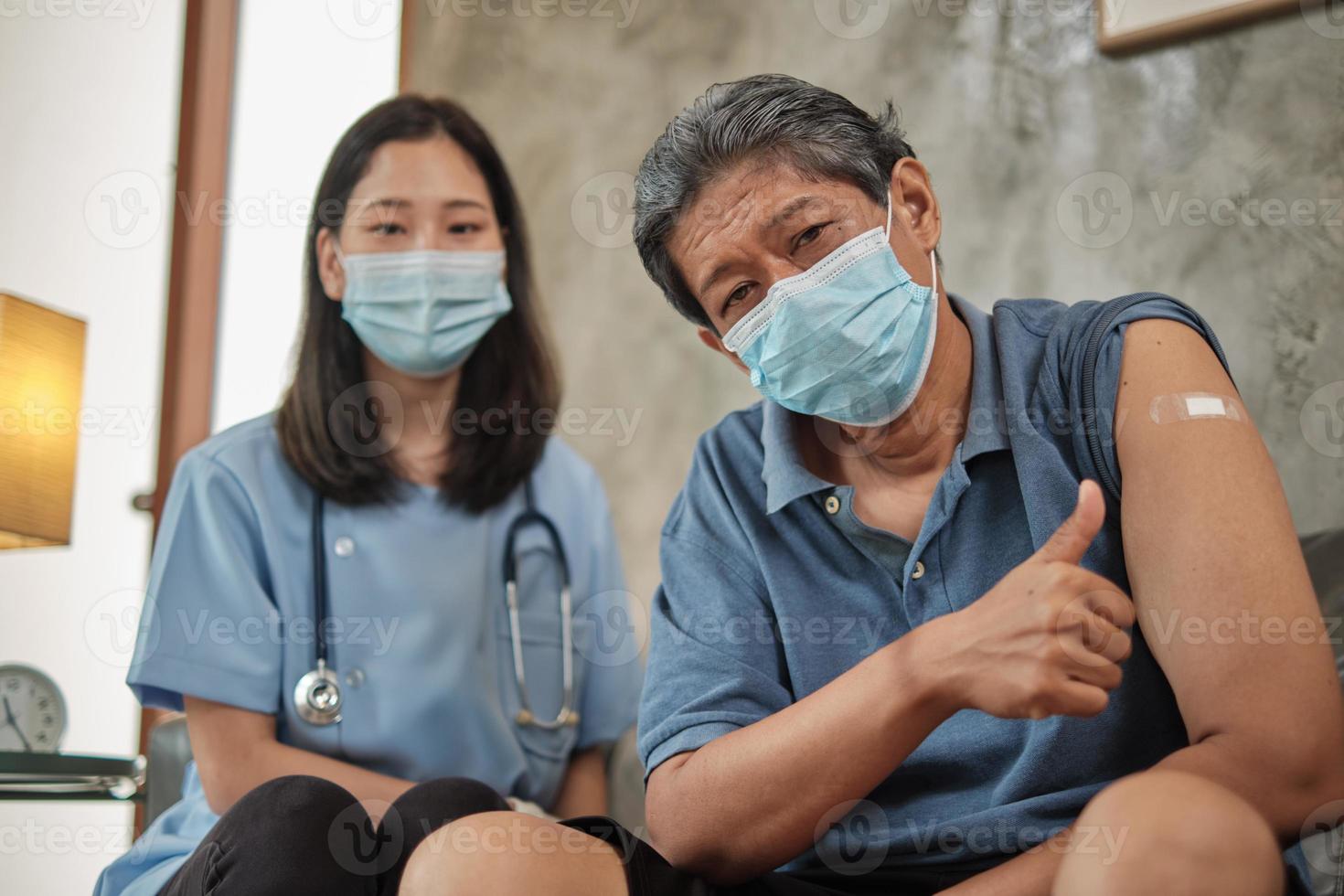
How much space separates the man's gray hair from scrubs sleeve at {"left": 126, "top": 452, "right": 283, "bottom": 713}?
71 centimetres

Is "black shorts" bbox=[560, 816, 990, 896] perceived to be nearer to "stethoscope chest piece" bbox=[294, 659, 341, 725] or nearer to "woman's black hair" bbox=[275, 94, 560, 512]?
"stethoscope chest piece" bbox=[294, 659, 341, 725]

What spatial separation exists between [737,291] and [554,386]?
733mm

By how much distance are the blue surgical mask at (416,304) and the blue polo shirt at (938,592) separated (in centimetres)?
65

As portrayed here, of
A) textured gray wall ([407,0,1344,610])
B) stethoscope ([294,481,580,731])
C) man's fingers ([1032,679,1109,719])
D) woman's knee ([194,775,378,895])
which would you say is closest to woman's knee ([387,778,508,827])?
woman's knee ([194,775,378,895])

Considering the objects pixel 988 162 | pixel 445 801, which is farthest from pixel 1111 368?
pixel 988 162

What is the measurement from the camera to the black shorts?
2.84 ft

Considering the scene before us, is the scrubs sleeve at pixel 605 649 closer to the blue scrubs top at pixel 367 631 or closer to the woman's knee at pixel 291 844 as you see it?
the blue scrubs top at pixel 367 631

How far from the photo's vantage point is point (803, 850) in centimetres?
91

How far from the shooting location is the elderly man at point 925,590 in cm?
77

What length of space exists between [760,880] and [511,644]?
2.35 ft

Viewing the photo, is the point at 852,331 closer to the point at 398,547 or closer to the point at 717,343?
the point at 717,343

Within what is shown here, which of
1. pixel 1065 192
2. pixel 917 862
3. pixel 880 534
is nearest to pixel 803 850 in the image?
pixel 917 862

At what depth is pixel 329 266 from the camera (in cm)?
167

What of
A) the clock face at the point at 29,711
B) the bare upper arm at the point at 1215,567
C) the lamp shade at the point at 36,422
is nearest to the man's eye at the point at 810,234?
the bare upper arm at the point at 1215,567
